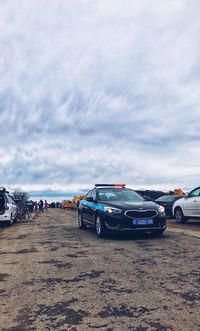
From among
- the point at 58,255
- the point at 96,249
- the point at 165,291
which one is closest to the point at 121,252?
the point at 96,249

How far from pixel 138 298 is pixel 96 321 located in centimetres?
84

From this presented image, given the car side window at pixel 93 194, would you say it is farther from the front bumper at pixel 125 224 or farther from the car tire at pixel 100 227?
the front bumper at pixel 125 224

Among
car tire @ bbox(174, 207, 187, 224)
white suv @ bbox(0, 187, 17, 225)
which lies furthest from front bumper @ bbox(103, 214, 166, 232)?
white suv @ bbox(0, 187, 17, 225)

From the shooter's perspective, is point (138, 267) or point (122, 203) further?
point (122, 203)

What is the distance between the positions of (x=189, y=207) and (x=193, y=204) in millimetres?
363

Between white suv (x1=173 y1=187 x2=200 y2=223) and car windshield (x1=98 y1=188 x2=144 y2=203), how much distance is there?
13.6 feet

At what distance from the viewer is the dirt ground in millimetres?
3322

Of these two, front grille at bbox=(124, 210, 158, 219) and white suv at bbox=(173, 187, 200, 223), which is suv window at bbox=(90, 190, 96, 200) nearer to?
front grille at bbox=(124, 210, 158, 219)

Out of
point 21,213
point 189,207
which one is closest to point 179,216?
point 189,207

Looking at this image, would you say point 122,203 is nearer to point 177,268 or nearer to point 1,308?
point 177,268

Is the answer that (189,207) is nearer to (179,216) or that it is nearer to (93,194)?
(179,216)

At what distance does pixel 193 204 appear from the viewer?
46.8 ft

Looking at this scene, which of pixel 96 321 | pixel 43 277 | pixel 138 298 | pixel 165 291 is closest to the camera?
pixel 96 321

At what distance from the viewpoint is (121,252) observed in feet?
23.4
